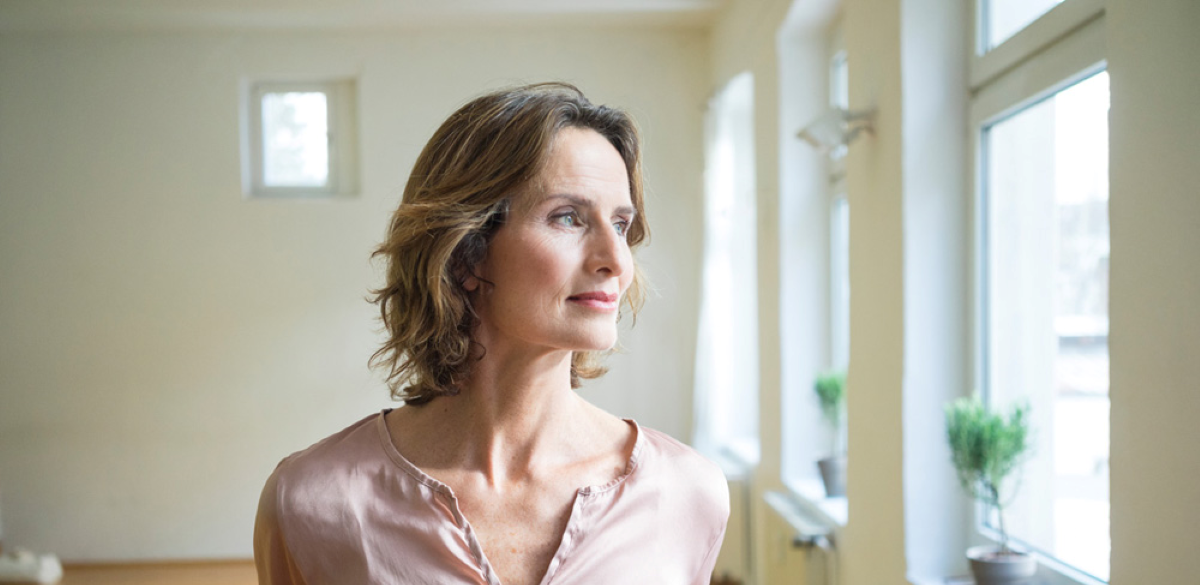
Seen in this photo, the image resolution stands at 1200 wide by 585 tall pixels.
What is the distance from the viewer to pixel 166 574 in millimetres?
6082

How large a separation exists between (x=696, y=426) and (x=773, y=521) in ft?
4.63

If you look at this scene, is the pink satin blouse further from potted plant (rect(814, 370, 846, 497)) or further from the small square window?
the small square window

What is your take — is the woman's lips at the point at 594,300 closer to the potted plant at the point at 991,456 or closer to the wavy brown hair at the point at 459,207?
the wavy brown hair at the point at 459,207

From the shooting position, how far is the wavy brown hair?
3.86ft

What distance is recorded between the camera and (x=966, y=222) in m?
2.86

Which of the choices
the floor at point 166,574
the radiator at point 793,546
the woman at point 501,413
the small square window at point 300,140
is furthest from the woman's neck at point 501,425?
the small square window at point 300,140

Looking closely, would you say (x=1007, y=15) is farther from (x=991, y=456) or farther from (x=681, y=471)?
(x=681, y=471)

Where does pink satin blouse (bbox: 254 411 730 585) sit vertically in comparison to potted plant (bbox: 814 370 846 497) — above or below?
above

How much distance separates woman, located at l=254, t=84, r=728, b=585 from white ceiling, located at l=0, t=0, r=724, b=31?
4717 millimetres

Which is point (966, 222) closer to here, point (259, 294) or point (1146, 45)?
point (1146, 45)

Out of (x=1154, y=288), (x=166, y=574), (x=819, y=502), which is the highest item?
(x=1154, y=288)

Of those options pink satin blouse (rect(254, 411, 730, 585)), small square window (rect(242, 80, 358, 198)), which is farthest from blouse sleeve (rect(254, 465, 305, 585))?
small square window (rect(242, 80, 358, 198))

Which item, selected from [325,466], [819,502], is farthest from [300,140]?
[325,466]

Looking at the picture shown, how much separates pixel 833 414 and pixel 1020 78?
178 centimetres
